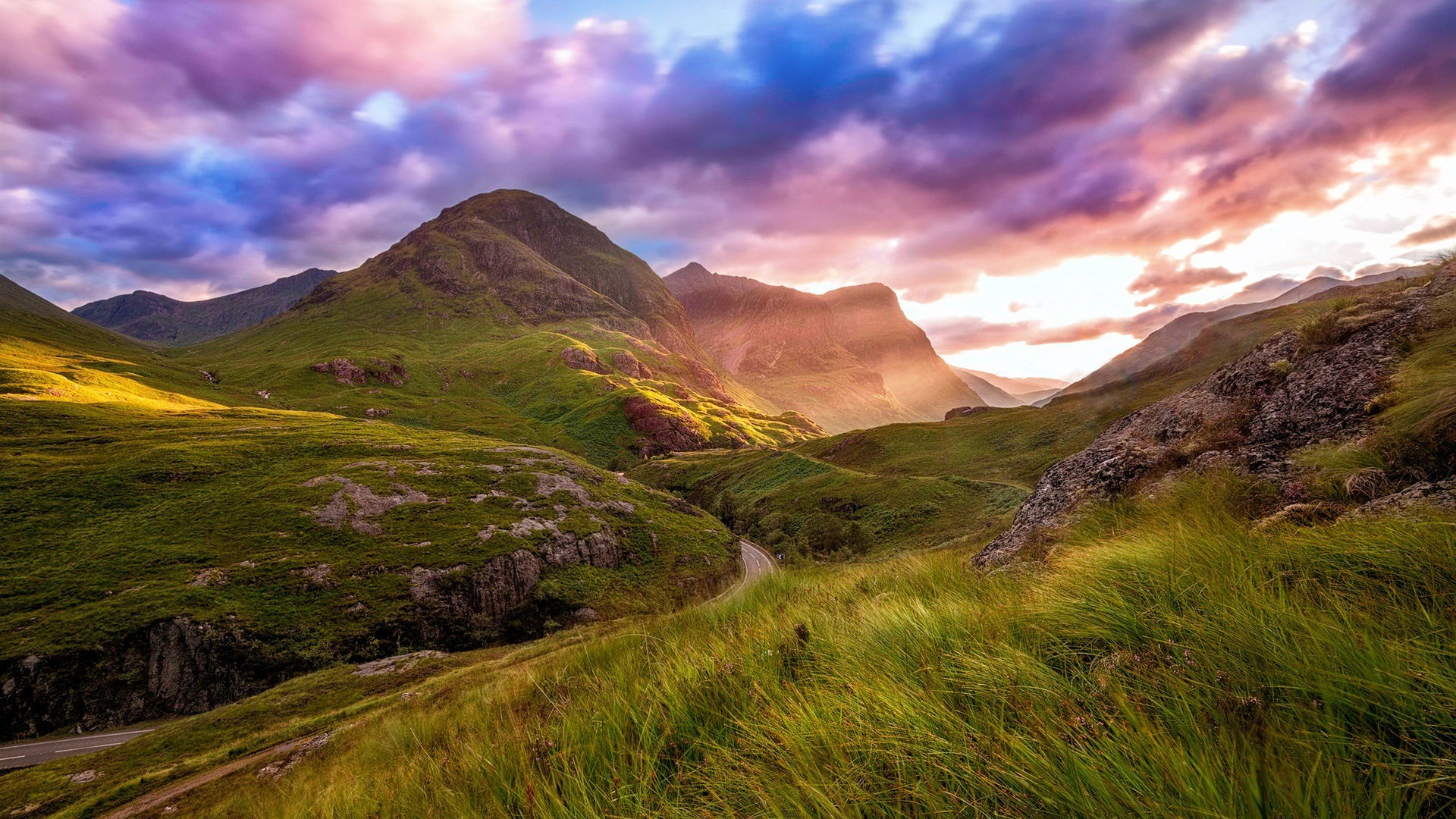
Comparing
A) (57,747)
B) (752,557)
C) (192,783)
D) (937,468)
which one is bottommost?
(752,557)

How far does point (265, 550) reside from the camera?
41.6 meters

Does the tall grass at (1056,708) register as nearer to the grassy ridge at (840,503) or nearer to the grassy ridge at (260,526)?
the grassy ridge at (840,503)

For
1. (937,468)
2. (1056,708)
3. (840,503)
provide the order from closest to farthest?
(1056,708) < (840,503) < (937,468)

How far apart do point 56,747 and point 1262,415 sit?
181ft

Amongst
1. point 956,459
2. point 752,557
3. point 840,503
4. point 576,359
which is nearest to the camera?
point 840,503

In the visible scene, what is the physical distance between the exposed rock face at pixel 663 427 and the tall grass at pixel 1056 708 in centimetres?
13584

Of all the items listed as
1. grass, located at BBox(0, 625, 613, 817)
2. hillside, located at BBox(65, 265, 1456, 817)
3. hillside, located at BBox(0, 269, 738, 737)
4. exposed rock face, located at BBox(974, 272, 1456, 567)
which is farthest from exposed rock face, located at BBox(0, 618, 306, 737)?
exposed rock face, located at BBox(974, 272, 1456, 567)

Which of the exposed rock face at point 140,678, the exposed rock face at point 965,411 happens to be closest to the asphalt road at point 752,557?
the exposed rock face at point 140,678

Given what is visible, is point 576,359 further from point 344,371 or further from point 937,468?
point 937,468

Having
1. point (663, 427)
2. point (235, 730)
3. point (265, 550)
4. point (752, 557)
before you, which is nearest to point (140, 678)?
point (265, 550)

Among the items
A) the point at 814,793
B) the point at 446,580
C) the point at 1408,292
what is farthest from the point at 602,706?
the point at 446,580

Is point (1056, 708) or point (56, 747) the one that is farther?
point (56, 747)

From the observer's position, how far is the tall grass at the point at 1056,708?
1.39m

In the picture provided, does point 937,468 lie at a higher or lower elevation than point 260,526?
lower
